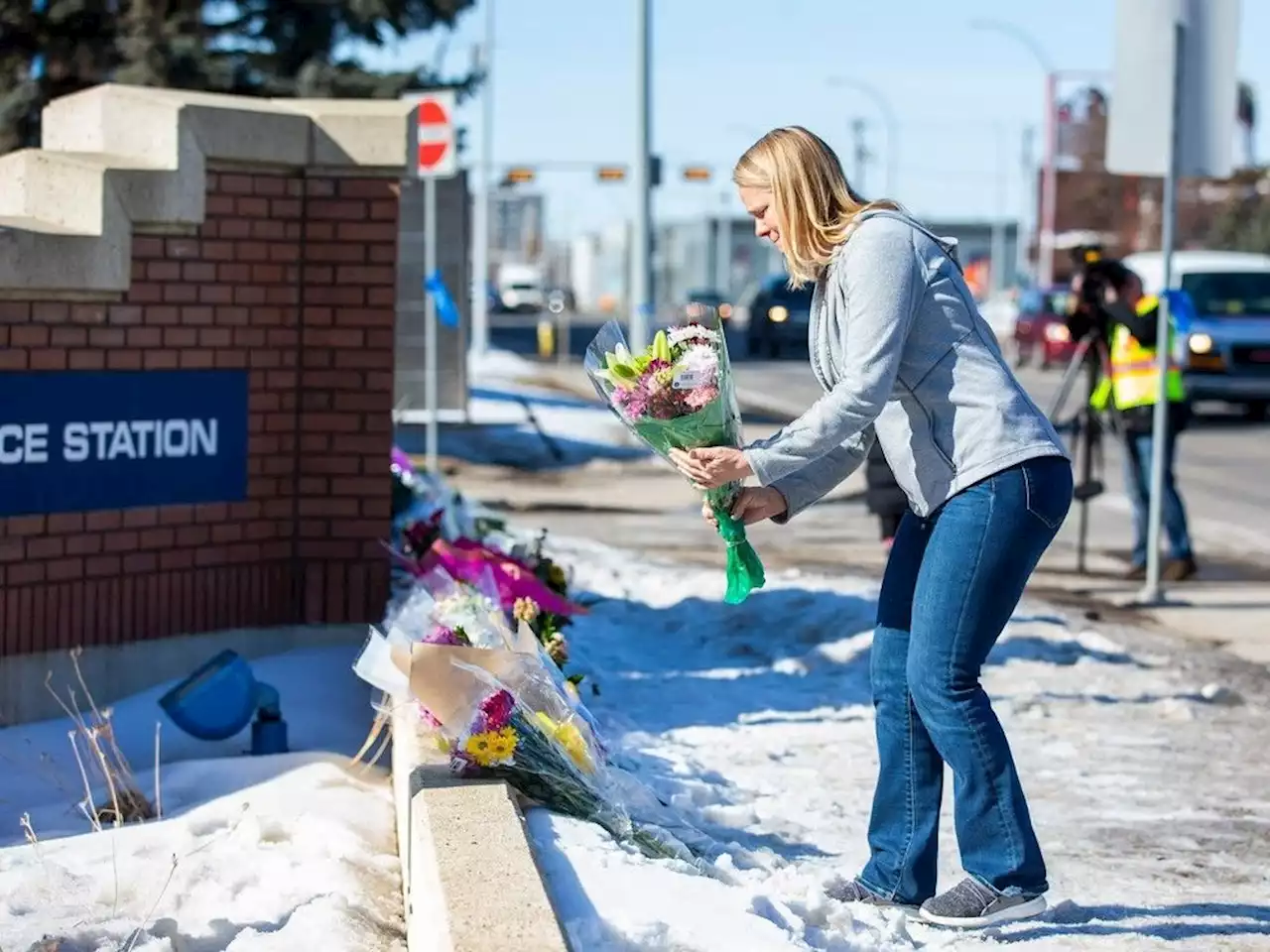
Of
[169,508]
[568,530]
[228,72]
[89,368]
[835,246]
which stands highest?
[228,72]

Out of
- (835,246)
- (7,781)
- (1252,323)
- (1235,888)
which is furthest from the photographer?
(1252,323)

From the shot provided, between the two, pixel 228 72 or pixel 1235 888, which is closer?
pixel 1235 888

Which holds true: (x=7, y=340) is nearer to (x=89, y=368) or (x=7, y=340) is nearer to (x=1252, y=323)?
(x=89, y=368)

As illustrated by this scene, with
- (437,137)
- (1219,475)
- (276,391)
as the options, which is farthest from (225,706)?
(1219,475)

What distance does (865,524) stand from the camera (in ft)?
44.8

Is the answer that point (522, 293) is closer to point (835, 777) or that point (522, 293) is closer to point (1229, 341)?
point (1229, 341)

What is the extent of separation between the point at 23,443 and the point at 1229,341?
64.4 ft

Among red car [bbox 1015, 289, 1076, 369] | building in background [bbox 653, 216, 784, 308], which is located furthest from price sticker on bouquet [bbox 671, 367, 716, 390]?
building in background [bbox 653, 216, 784, 308]

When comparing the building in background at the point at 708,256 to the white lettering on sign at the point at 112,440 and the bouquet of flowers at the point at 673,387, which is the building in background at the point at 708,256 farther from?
the bouquet of flowers at the point at 673,387

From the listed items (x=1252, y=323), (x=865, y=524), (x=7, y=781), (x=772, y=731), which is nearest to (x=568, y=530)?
(x=865, y=524)

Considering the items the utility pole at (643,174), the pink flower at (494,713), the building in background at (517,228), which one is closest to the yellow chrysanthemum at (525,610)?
the pink flower at (494,713)

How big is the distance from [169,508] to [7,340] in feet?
2.88

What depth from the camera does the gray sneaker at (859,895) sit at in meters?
4.77

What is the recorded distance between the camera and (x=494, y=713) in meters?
4.80
